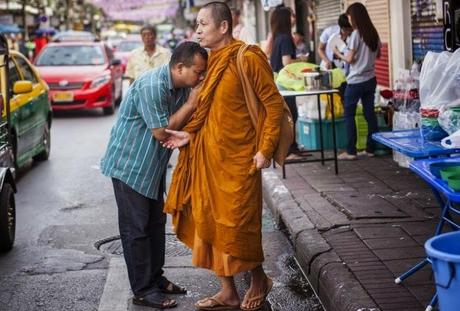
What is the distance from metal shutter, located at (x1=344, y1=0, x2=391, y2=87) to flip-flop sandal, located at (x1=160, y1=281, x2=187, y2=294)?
7392 mm

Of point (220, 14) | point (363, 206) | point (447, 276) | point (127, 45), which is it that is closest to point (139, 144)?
point (220, 14)

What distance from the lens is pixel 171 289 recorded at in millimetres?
5875

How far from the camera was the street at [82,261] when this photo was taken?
5843 millimetres

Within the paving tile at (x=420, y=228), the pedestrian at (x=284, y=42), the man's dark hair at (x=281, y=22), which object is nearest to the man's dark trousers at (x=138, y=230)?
the paving tile at (x=420, y=228)

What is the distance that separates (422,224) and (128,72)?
5087 mm

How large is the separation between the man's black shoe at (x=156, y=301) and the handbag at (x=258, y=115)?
116 centimetres

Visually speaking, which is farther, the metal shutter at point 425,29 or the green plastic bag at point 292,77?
the metal shutter at point 425,29

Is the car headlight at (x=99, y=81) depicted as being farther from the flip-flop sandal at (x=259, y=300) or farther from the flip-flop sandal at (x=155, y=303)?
the flip-flop sandal at (x=259, y=300)

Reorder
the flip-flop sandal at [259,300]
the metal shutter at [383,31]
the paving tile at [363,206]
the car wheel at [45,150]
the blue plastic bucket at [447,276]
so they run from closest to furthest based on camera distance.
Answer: the blue plastic bucket at [447,276] < the flip-flop sandal at [259,300] < the paving tile at [363,206] < the car wheel at [45,150] < the metal shutter at [383,31]

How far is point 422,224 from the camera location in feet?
22.7

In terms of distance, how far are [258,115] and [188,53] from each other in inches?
22.0

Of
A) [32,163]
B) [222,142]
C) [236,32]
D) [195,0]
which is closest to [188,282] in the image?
[222,142]

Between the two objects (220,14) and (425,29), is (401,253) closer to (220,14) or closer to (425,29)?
(220,14)

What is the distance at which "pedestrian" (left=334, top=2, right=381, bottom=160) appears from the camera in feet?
32.9
